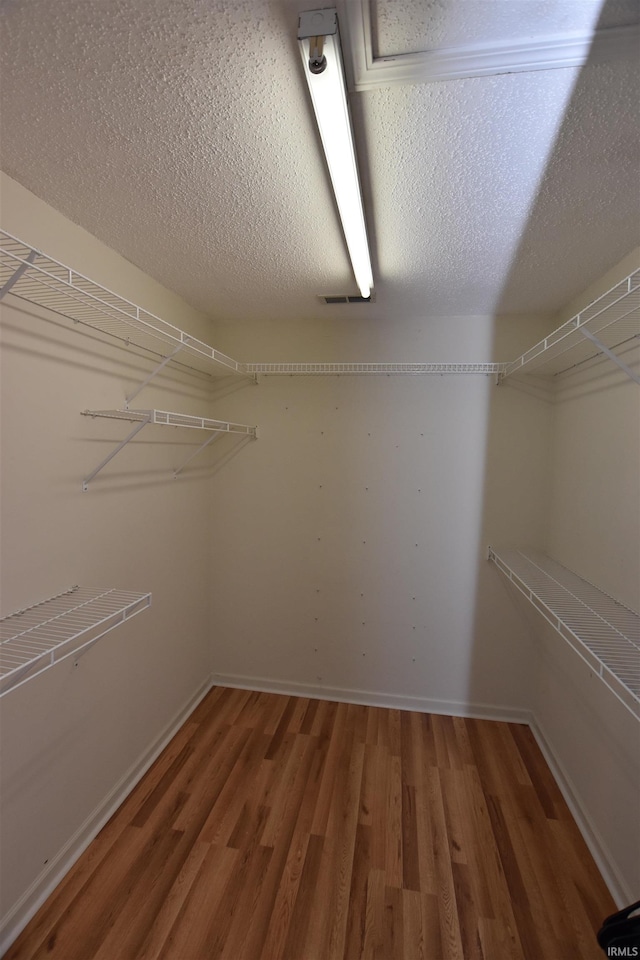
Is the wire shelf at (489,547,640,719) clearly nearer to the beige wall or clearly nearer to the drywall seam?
the beige wall

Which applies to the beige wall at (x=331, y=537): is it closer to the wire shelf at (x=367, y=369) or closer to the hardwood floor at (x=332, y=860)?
the wire shelf at (x=367, y=369)

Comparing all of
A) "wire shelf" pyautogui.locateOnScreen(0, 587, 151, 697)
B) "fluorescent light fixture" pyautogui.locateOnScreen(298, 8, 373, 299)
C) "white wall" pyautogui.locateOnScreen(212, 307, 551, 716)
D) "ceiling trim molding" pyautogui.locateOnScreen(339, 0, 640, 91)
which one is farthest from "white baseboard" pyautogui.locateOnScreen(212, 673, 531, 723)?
"ceiling trim molding" pyautogui.locateOnScreen(339, 0, 640, 91)

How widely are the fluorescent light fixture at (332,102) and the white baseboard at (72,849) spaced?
2.43 m

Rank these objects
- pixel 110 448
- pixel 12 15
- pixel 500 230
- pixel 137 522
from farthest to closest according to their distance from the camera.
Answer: pixel 137 522, pixel 110 448, pixel 500 230, pixel 12 15

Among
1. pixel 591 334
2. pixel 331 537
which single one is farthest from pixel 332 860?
pixel 591 334

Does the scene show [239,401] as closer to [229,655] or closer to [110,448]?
[110,448]

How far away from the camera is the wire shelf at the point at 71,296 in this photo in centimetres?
103

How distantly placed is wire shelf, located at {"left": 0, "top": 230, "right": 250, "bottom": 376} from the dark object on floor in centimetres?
191

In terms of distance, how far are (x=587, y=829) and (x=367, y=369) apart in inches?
94.7

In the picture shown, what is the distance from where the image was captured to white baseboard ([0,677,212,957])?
1.32 meters

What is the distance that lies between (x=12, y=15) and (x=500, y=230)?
4.56ft

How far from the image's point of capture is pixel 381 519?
2549 mm

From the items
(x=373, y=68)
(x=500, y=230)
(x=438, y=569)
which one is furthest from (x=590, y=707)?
(x=373, y=68)

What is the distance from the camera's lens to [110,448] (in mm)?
1731
